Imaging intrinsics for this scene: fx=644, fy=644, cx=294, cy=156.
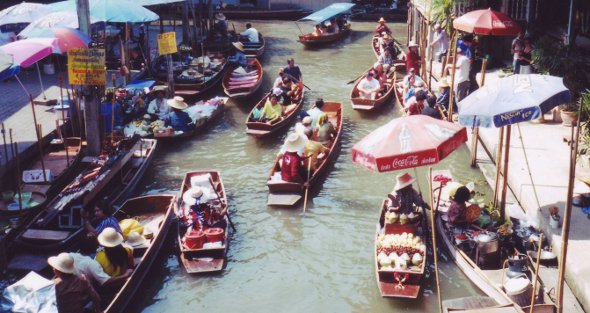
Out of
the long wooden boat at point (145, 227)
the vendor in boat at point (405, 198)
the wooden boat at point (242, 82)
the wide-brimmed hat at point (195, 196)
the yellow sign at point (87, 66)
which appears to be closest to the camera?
the long wooden boat at point (145, 227)

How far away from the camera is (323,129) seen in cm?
1628

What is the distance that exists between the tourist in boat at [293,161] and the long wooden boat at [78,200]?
355 centimetres

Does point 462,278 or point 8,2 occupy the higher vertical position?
→ point 8,2

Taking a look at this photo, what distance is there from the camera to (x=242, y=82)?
22.2m

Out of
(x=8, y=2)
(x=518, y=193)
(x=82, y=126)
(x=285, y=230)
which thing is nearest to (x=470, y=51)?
(x=518, y=193)

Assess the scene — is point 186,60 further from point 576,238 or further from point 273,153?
point 576,238

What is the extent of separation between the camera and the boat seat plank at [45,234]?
37.2ft

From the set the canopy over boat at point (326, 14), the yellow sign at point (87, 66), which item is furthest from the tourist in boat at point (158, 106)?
the canopy over boat at point (326, 14)

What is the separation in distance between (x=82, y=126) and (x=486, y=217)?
34.3ft

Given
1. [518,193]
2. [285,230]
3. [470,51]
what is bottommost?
[285,230]

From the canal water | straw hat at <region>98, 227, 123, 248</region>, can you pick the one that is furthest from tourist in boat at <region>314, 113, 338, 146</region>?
straw hat at <region>98, 227, 123, 248</region>

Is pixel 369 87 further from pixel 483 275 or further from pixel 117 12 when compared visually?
pixel 483 275

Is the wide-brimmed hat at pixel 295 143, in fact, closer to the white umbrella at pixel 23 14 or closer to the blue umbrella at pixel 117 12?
the blue umbrella at pixel 117 12

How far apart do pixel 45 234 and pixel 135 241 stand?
64.2 inches
